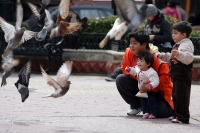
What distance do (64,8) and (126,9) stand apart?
0.67 meters

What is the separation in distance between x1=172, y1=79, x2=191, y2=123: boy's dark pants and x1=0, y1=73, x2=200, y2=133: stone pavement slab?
0.14 metres

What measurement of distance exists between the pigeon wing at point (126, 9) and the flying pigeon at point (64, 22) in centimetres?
51

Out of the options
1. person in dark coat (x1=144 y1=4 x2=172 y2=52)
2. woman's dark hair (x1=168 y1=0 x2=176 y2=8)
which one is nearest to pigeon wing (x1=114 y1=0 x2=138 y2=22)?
person in dark coat (x1=144 y1=4 x2=172 y2=52)

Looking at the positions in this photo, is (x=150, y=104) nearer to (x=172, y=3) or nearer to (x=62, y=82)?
(x=62, y=82)

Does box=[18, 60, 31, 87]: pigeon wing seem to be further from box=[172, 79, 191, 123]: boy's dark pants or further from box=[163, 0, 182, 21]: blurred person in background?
box=[163, 0, 182, 21]: blurred person in background

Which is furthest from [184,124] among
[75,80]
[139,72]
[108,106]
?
[75,80]

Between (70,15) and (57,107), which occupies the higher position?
(70,15)

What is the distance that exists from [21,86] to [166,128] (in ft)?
5.91

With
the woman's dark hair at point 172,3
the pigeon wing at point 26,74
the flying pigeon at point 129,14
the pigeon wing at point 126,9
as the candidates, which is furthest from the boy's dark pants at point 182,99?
the woman's dark hair at point 172,3

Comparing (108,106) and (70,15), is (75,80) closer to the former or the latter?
(108,106)

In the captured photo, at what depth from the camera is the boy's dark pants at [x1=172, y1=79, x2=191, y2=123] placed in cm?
782

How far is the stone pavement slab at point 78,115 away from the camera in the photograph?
292 inches

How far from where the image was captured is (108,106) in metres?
9.20

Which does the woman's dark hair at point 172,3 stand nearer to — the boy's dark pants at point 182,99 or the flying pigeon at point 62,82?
the boy's dark pants at point 182,99
